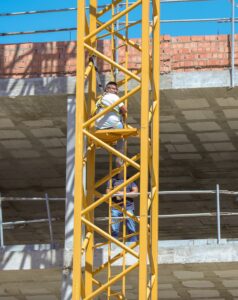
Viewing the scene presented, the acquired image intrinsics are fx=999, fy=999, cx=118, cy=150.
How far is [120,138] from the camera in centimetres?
1432

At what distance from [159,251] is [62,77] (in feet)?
10.5

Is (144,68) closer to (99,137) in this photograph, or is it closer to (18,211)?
(99,137)

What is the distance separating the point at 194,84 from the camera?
1540 centimetres

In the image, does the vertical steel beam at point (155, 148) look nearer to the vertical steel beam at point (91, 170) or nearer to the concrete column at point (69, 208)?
the vertical steel beam at point (91, 170)

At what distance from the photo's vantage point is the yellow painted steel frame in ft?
43.8

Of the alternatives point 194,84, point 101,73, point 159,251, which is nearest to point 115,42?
point 101,73

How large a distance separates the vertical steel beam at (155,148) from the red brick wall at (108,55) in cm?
88

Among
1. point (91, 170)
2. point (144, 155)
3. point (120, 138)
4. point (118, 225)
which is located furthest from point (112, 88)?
point (118, 225)

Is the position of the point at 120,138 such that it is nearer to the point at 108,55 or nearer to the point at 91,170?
the point at 91,170

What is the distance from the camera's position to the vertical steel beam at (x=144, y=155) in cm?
1302

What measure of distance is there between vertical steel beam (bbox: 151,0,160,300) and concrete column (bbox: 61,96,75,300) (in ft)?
4.80

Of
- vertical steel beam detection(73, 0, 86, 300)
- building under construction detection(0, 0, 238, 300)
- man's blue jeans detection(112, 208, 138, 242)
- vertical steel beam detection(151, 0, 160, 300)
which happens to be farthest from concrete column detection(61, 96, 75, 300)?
vertical steel beam detection(151, 0, 160, 300)

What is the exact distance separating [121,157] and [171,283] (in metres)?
3.95

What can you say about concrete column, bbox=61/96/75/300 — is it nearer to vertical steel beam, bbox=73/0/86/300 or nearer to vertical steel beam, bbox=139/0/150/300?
vertical steel beam, bbox=73/0/86/300
